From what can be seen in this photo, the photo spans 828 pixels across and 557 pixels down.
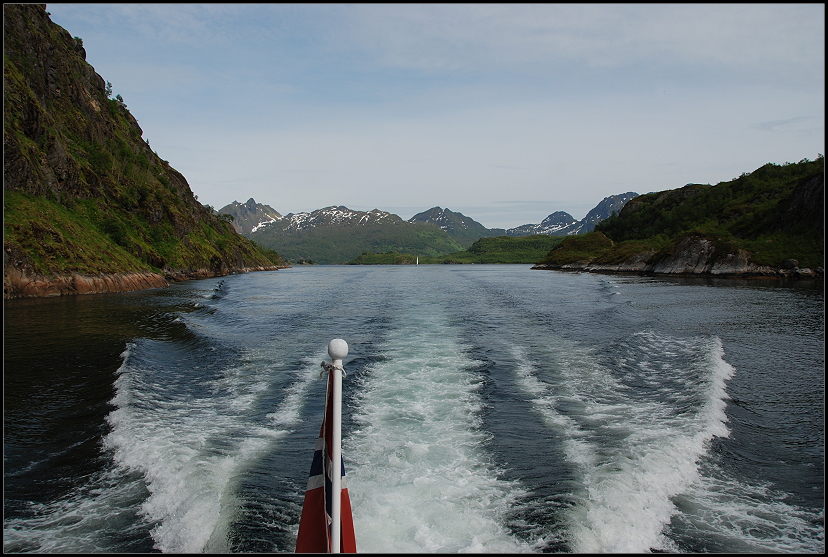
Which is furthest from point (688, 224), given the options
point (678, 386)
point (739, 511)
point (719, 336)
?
point (739, 511)

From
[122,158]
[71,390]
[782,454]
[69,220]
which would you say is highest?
[122,158]

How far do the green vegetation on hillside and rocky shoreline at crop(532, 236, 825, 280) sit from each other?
875 millimetres

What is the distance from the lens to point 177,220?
2584 inches

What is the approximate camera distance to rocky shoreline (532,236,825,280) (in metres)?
52.0

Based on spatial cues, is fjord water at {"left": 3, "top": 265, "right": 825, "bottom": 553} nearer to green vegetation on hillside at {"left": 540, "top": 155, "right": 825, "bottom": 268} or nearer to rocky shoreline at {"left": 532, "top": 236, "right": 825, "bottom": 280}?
rocky shoreline at {"left": 532, "top": 236, "right": 825, "bottom": 280}

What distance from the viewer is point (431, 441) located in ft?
29.8

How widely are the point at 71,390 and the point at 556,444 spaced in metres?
12.7

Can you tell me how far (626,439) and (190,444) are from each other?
8.98m

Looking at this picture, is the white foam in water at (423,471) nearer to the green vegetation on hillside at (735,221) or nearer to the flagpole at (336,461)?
the flagpole at (336,461)

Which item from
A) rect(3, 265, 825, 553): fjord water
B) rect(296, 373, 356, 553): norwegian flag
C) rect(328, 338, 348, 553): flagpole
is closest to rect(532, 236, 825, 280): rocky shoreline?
rect(3, 265, 825, 553): fjord water

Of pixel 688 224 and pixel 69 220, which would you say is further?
pixel 688 224

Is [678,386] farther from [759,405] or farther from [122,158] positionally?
[122,158]

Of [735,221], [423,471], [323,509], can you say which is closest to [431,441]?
[423,471]

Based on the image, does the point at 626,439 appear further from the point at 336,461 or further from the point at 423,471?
the point at 336,461
